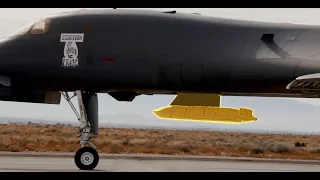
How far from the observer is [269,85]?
47.2ft

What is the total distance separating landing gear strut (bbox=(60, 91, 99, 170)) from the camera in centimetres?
1577

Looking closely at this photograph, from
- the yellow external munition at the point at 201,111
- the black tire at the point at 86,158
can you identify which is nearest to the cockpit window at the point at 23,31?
the black tire at the point at 86,158

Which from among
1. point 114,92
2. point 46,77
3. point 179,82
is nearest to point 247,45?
point 179,82

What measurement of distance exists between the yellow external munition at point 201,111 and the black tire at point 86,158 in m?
2.26

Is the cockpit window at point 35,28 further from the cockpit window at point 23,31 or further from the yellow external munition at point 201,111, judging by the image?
the yellow external munition at point 201,111

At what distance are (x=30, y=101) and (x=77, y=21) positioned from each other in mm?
2779

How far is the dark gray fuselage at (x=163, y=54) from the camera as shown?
47.3 ft

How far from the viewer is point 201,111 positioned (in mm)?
15852

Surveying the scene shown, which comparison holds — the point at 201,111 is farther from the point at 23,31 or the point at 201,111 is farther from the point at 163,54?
the point at 23,31

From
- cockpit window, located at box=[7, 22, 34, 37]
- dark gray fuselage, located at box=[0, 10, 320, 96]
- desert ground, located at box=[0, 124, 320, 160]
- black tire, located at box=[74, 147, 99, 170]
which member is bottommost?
black tire, located at box=[74, 147, 99, 170]

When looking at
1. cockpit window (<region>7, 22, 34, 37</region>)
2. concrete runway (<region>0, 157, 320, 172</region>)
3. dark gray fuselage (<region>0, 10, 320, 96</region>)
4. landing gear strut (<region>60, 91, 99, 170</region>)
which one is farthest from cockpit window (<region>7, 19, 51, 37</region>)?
concrete runway (<region>0, 157, 320, 172</region>)

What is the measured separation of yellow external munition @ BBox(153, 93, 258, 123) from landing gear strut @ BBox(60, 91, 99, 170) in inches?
83.7

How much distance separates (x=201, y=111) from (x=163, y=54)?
2246mm

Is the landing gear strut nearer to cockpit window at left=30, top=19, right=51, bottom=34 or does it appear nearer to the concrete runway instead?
the concrete runway
